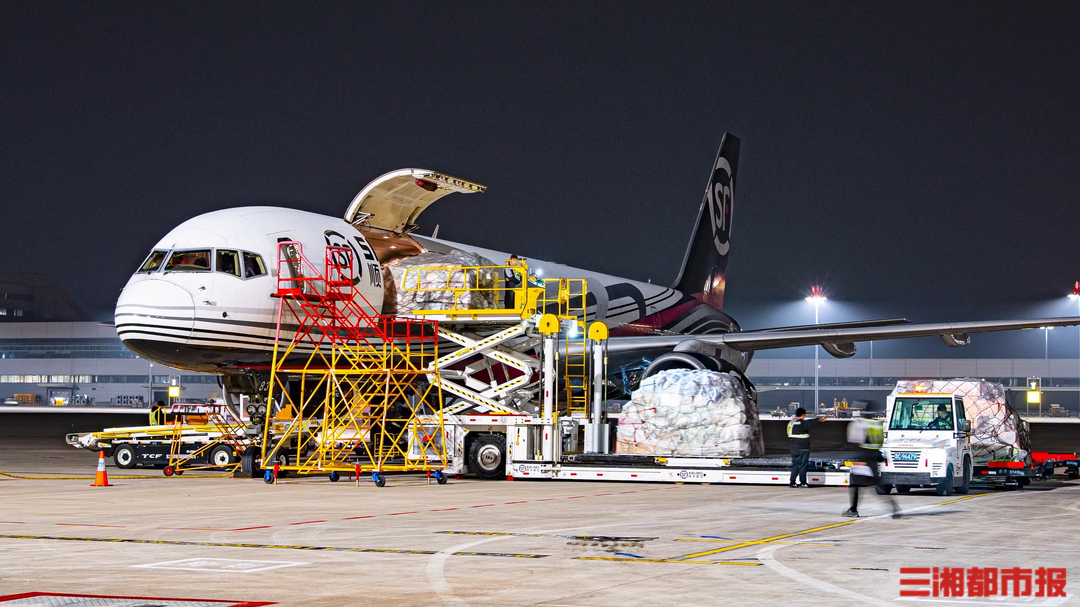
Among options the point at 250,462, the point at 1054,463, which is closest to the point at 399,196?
the point at 250,462

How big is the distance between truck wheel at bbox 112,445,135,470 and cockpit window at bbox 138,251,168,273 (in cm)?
511

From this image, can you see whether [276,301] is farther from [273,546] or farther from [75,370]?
[75,370]

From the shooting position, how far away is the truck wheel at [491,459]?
22.4 meters

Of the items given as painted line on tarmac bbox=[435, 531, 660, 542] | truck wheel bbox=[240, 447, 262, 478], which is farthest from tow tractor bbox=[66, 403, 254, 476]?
painted line on tarmac bbox=[435, 531, 660, 542]

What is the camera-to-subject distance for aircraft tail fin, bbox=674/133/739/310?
3825cm

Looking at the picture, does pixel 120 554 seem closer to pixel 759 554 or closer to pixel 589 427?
pixel 759 554

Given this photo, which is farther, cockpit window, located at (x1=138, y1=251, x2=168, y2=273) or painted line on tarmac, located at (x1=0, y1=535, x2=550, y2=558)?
cockpit window, located at (x1=138, y1=251, x2=168, y2=273)

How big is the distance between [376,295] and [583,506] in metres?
9.22

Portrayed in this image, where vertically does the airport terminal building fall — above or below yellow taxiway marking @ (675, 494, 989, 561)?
above

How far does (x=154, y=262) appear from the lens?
21516 mm

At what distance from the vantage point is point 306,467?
21156 millimetres

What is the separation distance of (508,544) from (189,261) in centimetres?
1225

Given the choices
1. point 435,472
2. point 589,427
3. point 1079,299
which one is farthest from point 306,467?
point 1079,299

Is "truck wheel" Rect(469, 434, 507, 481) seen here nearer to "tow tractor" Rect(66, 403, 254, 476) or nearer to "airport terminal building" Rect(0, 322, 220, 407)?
"tow tractor" Rect(66, 403, 254, 476)
